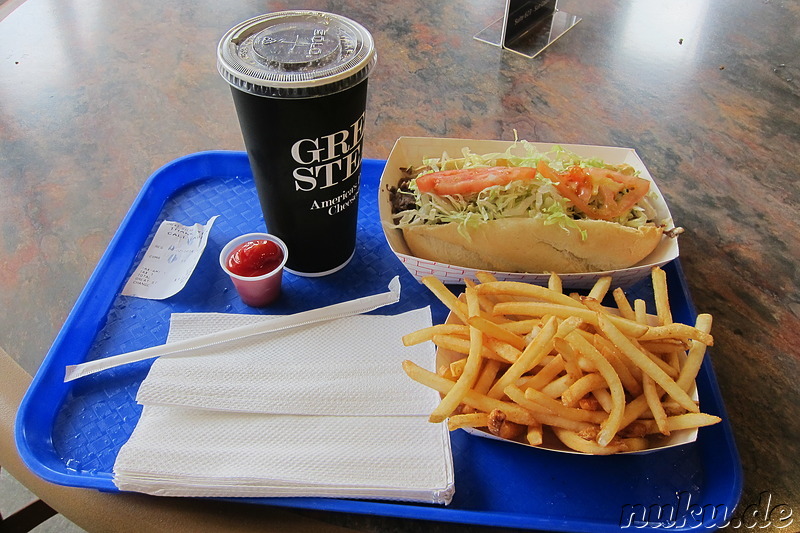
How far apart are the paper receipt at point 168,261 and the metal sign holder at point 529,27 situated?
1.96 metres

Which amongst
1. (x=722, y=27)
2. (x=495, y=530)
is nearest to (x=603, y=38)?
(x=722, y=27)

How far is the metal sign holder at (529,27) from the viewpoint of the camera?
3.05 metres

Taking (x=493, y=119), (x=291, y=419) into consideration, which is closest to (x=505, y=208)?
(x=291, y=419)

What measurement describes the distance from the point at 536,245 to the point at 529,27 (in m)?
2.02

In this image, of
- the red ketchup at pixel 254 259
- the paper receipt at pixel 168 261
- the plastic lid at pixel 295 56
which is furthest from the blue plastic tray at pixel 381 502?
the plastic lid at pixel 295 56

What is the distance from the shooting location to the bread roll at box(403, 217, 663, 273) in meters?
1.71

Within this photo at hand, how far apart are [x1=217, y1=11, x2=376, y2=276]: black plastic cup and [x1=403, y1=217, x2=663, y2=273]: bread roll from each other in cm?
29

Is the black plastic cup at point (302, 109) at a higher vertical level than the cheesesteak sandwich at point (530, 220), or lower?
higher

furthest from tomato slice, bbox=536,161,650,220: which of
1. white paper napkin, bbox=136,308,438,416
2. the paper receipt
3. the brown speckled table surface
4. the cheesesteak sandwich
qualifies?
the paper receipt

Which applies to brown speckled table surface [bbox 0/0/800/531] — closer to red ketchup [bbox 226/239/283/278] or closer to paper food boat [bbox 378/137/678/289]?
paper food boat [bbox 378/137/678/289]

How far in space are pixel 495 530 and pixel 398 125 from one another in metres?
1.84

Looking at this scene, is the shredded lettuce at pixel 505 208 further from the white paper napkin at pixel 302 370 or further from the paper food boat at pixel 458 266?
the white paper napkin at pixel 302 370

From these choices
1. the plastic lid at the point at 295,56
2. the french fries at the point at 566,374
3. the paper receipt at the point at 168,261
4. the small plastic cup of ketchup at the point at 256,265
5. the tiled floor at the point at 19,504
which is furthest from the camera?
the tiled floor at the point at 19,504

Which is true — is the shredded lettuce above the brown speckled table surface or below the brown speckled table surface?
above
